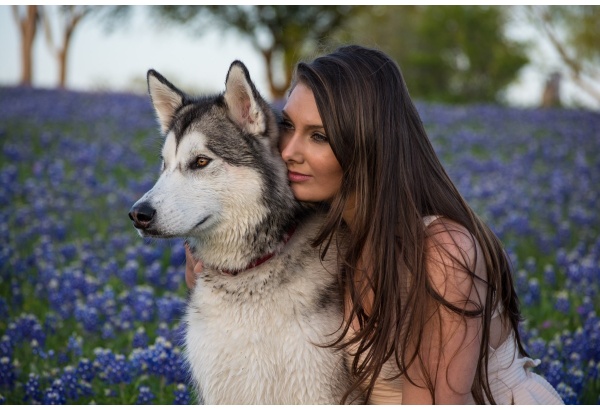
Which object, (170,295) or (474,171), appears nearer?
(170,295)

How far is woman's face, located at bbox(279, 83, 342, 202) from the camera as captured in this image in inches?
119

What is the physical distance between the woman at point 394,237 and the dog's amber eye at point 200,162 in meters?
0.36

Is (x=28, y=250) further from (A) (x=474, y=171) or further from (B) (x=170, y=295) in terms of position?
(A) (x=474, y=171)

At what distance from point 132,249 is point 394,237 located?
3636 millimetres

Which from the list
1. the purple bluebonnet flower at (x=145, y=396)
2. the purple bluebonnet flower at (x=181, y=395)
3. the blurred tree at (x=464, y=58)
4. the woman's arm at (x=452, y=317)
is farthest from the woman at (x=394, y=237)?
the blurred tree at (x=464, y=58)

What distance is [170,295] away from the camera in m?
5.23

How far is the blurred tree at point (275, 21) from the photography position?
23.6 metres

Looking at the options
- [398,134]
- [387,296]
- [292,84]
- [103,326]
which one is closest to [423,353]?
[387,296]

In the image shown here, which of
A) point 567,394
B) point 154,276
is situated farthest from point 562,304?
point 154,276

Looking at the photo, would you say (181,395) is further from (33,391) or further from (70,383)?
(33,391)

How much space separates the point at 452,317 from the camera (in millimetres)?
2859

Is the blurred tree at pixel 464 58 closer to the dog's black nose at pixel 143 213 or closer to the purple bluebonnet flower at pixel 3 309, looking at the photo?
the purple bluebonnet flower at pixel 3 309

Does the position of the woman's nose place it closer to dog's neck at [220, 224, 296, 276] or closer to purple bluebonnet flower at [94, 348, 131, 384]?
dog's neck at [220, 224, 296, 276]

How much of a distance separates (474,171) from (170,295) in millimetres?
5104
